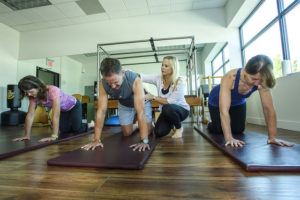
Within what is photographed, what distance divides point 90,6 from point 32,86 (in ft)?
10.7

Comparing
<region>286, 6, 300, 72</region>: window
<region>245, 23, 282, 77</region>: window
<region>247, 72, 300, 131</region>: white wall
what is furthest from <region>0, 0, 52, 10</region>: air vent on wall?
<region>247, 72, 300, 131</region>: white wall

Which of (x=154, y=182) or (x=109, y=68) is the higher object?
(x=109, y=68)

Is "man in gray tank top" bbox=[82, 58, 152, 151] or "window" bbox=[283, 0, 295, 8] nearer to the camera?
"man in gray tank top" bbox=[82, 58, 152, 151]

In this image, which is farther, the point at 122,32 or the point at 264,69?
the point at 122,32

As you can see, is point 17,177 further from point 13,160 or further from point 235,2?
point 235,2

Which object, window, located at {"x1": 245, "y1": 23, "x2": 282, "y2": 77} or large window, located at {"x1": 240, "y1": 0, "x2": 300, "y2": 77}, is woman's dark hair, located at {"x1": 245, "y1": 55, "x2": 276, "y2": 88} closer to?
large window, located at {"x1": 240, "y1": 0, "x2": 300, "y2": 77}

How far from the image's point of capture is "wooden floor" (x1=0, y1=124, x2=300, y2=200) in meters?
0.81

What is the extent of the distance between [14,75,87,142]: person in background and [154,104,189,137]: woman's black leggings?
1107 mm

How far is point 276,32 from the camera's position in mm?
3334

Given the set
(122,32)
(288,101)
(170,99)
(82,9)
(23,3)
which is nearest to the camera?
(170,99)

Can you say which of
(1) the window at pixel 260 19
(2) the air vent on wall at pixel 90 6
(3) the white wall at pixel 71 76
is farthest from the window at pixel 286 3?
(3) the white wall at pixel 71 76

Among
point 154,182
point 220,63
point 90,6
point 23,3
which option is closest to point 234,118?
point 154,182

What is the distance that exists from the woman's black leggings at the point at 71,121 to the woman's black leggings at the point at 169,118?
120 centimetres

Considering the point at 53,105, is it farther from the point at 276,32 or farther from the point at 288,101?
the point at 276,32
